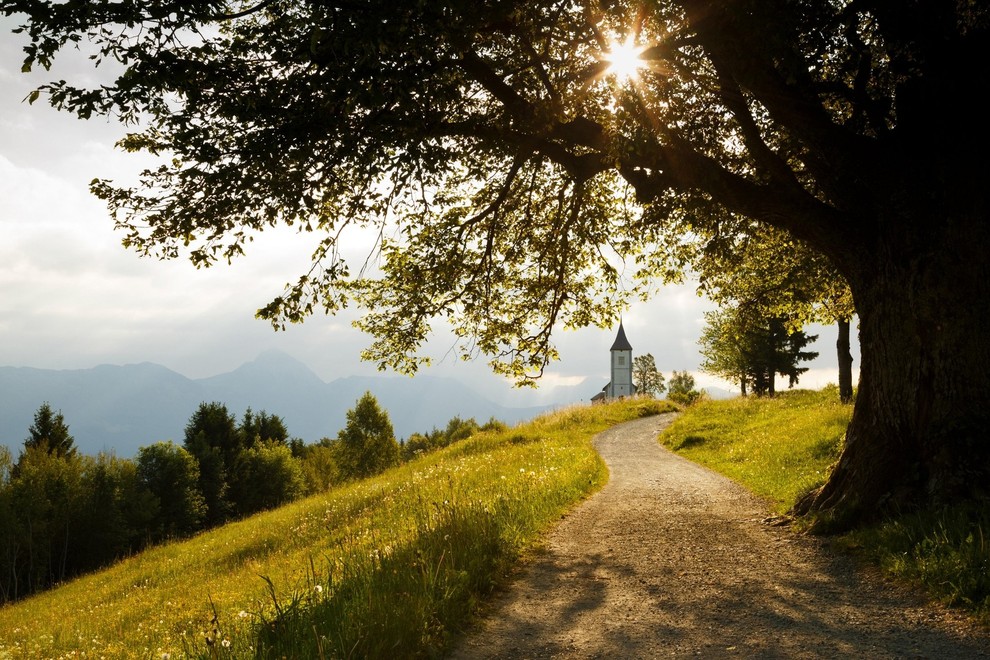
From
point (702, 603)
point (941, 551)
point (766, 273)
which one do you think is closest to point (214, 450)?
point (766, 273)

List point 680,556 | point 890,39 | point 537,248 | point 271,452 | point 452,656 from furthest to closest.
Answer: point 271,452 < point 537,248 < point 890,39 < point 680,556 < point 452,656

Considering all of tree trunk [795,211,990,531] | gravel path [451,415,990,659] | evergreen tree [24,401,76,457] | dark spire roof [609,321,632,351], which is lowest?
evergreen tree [24,401,76,457]

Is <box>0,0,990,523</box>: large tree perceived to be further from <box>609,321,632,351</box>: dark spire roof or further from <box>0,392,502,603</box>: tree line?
<box>609,321,632,351</box>: dark spire roof

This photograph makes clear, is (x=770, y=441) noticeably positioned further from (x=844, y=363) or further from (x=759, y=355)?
(x=759, y=355)

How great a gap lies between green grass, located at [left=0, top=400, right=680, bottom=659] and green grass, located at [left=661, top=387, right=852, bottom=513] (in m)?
3.93

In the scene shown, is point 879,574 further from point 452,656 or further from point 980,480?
point 452,656

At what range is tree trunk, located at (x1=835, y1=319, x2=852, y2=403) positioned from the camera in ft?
81.9

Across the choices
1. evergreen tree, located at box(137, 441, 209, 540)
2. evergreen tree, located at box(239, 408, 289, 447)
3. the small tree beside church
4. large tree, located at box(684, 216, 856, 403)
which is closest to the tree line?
evergreen tree, located at box(137, 441, 209, 540)

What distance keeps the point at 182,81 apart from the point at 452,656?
709cm

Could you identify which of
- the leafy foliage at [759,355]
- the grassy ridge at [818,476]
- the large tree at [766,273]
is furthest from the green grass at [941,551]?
the leafy foliage at [759,355]

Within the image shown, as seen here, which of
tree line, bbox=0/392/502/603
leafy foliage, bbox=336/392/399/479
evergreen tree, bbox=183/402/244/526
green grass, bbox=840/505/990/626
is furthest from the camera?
evergreen tree, bbox=183/402/244/526

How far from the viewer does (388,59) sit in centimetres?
772

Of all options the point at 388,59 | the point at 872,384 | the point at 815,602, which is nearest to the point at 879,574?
the point at 815,602

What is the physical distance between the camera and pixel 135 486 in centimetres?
5666
